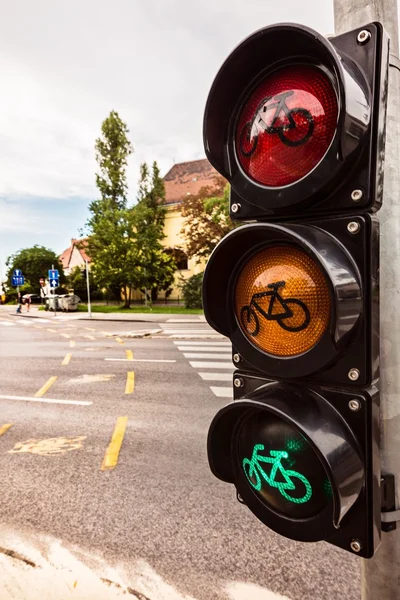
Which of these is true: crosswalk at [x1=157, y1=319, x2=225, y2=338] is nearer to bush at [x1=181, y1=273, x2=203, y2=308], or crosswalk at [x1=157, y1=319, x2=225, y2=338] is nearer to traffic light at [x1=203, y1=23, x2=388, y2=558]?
bush at [x1=181, y1=273, x2=203, y2=308]

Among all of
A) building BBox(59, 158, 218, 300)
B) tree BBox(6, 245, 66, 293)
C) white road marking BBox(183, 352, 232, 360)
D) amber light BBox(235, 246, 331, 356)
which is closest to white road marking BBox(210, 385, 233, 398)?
white road marking BBox(183, 352, 232, 360)

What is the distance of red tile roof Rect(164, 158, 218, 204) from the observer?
44.2m

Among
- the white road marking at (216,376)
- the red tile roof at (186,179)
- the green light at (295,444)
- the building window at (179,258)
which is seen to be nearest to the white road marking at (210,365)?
the white road marking at (216,376)

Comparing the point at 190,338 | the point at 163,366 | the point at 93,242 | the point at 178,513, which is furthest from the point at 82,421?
the point at 93,242

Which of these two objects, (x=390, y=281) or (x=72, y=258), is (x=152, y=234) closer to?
(x=390, y=281)

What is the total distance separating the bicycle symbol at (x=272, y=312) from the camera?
1009 mm

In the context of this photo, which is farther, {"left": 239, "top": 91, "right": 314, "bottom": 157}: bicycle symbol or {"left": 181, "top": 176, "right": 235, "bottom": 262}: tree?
{"left": 181, "top": 176, "right": 235, "bottom": 262}: tree

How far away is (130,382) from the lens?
28.2ft

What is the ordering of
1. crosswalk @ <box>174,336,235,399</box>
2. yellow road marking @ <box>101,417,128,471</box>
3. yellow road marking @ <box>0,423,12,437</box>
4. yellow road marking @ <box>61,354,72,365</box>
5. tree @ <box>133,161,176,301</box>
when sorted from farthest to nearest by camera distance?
tree @ <box>133,161,176,301</box>, yellow road marking @ <box>61,354,72,365</box>, crosswalk @ <box>174,336,235,399</box>, yellow road marking @ <box>0,423,12,437</box>, yellow road marking @ <box>101,417,128,471</box>

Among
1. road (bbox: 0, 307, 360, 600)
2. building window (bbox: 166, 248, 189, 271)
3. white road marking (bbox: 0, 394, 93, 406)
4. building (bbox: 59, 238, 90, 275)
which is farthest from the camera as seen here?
building (bbox: 59, 238, 90, 275)

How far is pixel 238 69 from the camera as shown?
110cm

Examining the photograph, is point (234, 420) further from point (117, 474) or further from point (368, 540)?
point (117, 474)

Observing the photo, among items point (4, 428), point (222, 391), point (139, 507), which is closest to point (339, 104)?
point (139, 507)

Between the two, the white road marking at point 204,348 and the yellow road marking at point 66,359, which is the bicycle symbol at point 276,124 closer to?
the yellow road marking at point 66,359
